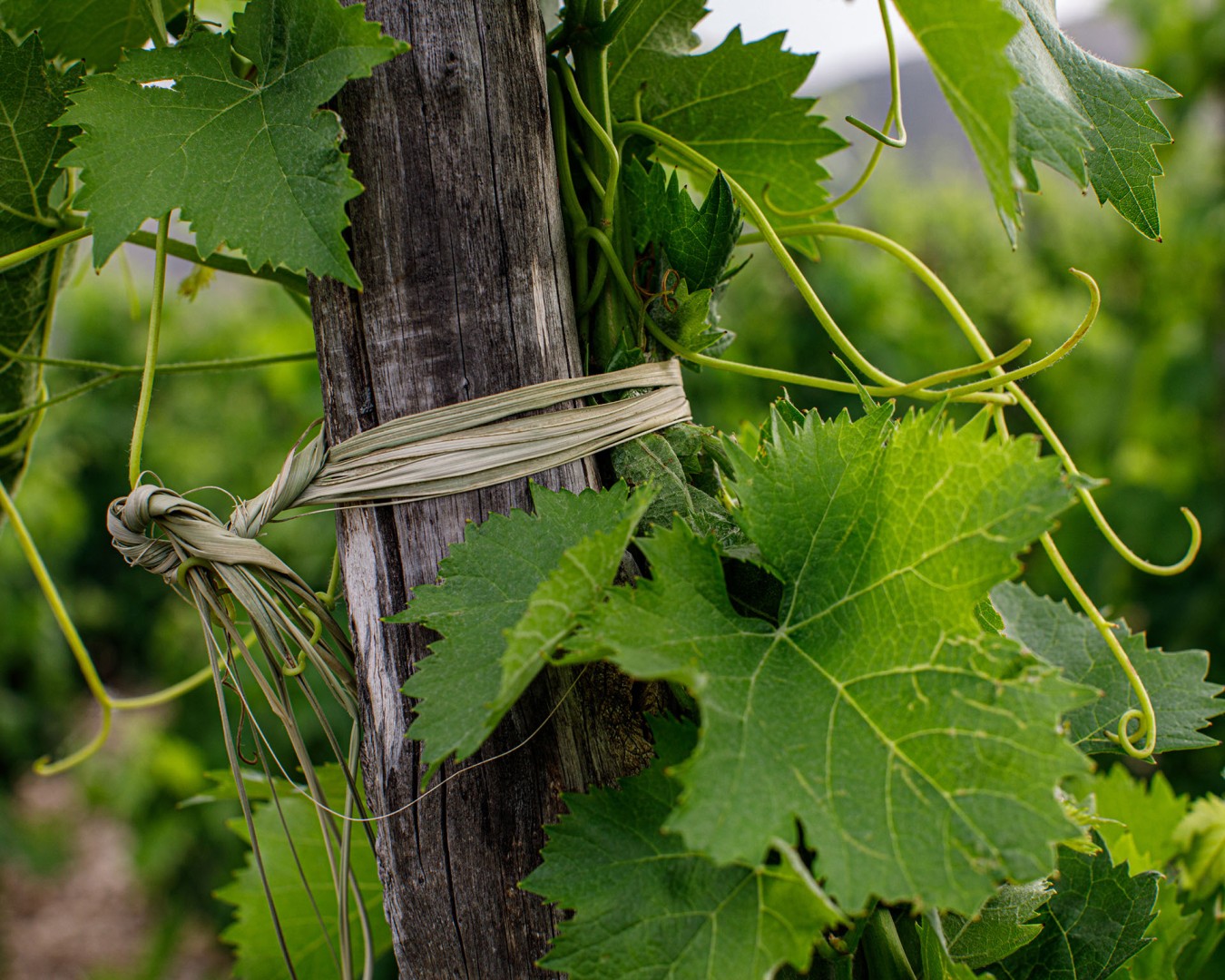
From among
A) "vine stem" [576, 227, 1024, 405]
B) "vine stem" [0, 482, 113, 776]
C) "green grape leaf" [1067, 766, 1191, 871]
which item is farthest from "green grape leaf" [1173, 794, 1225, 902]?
"vine stem" [0, 482, 113, 776]

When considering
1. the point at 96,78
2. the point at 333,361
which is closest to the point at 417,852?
the point at 333,361

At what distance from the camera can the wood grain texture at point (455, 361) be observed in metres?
0.55

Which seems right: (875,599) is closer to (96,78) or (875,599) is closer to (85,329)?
(96,78)

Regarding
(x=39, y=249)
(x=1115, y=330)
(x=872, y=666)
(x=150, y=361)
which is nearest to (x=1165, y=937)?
(x=872, y=666)

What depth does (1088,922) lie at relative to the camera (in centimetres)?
65

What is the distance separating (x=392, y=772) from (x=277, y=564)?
150 millimetres

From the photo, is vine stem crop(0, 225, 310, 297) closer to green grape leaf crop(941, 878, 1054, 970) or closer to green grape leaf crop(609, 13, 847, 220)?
green grape leaf crop(609, 13, 847, 220)

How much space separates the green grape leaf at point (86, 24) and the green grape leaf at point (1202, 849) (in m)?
1.10

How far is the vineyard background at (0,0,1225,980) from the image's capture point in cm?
305

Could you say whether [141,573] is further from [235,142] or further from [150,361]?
[235,142]

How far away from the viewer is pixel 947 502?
49 centimetres

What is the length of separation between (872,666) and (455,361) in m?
0.30

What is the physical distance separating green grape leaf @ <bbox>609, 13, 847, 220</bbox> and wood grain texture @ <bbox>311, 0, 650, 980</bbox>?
118 millimetres

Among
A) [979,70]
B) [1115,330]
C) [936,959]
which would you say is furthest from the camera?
[1115,330]
